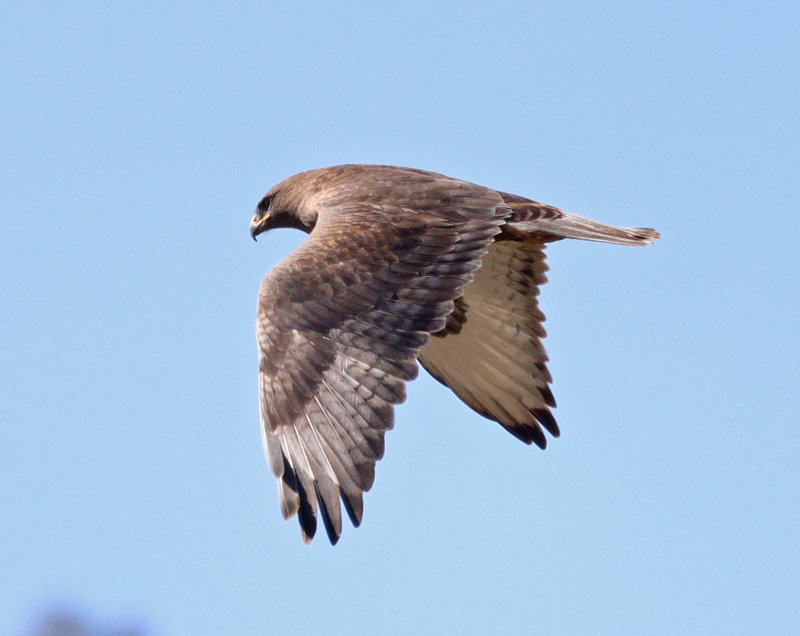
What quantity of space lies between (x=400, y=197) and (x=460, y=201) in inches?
14.5

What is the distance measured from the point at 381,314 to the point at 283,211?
108 inches

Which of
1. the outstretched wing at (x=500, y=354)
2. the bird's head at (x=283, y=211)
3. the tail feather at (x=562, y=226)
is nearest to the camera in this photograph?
the tail feather at (x=562, y=226)

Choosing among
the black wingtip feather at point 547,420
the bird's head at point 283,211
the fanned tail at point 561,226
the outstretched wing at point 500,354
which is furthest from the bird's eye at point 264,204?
the black wingtip feather at point 547,420

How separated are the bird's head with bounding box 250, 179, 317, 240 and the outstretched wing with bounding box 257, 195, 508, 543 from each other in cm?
120

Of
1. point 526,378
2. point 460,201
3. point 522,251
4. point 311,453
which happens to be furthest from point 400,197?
point 311,453

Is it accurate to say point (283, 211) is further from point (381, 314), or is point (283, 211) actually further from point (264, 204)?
point (381, 314)

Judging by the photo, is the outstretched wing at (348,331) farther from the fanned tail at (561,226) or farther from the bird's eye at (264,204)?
the bird's eye at (264,204)

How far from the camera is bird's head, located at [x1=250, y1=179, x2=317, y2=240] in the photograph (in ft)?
33.2

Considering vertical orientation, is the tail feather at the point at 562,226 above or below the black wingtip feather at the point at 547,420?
above

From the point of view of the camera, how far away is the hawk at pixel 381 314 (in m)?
7.35

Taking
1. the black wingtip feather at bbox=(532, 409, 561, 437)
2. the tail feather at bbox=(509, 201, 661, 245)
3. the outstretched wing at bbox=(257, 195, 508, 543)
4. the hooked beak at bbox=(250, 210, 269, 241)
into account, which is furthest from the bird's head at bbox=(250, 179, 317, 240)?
the black wingtip feather at bbox=(532, 409, 561, 437)

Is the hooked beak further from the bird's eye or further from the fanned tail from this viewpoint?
the fanned tail

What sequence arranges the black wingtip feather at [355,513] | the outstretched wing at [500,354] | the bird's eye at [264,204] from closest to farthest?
the black wingtip feather at [355,513]
the outstretched wing at [500,354]
the bird's eye at [264,204]

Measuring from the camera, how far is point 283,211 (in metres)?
10.5
